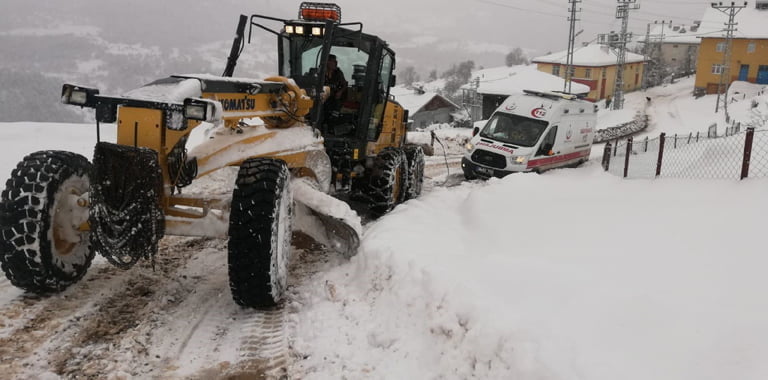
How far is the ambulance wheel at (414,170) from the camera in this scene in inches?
384

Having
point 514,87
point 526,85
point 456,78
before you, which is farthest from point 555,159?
point 456,78

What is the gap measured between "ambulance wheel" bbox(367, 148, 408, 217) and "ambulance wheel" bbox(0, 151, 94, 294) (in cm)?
420

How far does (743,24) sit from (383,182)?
60.1m

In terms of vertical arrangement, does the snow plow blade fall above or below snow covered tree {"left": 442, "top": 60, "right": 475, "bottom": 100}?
below

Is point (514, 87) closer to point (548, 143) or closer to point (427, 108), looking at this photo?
point (427, 108)

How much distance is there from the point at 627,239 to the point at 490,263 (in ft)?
6.02

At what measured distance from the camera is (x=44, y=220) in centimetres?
471

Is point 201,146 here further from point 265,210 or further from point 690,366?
point 690,366

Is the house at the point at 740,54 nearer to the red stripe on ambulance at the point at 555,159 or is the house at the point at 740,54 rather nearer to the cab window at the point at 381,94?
the red stripe on ambulance at the point at 555,159

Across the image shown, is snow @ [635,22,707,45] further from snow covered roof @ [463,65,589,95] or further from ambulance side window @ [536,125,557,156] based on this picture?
ambulance side window @ [536,125,557,156]

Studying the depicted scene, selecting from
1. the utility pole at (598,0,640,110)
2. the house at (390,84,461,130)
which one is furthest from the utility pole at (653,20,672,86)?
the house at (390,84,461,130)

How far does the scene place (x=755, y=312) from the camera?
13.4 feet

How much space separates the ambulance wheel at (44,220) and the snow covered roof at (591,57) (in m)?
58.9

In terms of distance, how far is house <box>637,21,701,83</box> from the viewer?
249 ft
